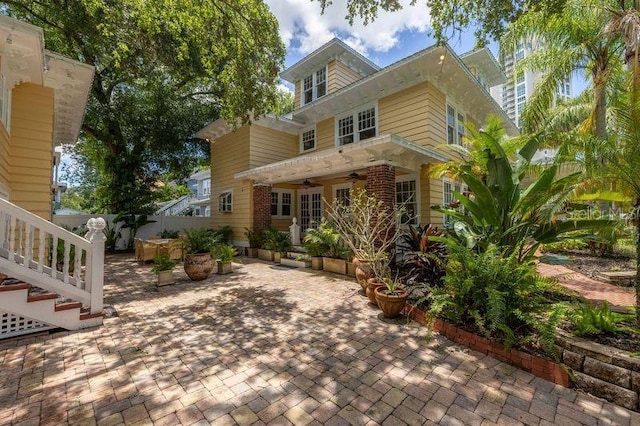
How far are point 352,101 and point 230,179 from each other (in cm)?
669

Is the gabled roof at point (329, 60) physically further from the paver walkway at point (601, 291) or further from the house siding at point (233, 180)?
the paver walkway at point (601, 291)

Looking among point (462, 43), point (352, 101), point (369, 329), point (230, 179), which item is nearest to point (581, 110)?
point (352, 101)

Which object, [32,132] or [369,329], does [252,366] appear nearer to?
[369,329]

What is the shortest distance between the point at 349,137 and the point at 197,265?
Result: 7474mm

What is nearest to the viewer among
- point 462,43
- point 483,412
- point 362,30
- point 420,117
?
point 483,412

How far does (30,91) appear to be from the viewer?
6660mm

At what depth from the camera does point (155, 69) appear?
10.1m

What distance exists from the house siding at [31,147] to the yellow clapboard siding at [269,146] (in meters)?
6.32

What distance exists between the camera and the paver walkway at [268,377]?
245 cm

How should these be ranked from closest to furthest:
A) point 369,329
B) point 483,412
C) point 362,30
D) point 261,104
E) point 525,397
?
point 483,412 → point 525,397 → point 369,329 → point 362,30 → point 261,104

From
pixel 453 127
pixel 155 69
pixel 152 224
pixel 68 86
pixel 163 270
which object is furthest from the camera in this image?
pixel 152 224

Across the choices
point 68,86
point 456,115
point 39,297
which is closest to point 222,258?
point 39,297

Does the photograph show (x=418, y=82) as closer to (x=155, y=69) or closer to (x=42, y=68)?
(x=155, y=69)

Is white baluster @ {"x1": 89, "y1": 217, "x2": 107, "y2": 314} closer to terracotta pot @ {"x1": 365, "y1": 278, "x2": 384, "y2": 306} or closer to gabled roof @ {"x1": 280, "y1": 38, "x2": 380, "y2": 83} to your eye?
terracotta pot @ {"x1": 365, "y1": 278, "x2": 384, "y2": 306}
